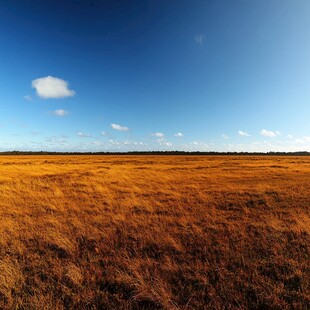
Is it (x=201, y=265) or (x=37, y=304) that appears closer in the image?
(x=37, y=304)

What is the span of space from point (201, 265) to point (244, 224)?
3.94 meters

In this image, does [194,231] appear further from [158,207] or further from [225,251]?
[158,207]

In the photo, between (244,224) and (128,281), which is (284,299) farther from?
(244,224)

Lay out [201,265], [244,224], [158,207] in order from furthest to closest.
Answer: [158,207] < [244,224] < [201,265]

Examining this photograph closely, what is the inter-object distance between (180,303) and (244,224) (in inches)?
207

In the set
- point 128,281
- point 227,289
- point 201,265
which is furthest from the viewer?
point 201,265

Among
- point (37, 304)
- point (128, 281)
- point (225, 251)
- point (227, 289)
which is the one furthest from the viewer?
point (225, 251)

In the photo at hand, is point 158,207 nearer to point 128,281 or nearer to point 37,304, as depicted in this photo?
point 128,281

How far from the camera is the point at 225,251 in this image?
243 inches

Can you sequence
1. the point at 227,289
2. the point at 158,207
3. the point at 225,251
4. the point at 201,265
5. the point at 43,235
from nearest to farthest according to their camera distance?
the point at 227,289 < the point at 201,265 < the point at 225,251 < the point at 43,235 < the point at 158,207

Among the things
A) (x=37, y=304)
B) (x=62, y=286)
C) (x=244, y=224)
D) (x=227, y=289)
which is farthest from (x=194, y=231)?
(x=37, y=304)

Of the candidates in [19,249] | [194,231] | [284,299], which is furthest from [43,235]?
[284,299]

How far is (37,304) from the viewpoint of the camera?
4141 mm

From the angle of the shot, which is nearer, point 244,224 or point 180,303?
point 180,303
